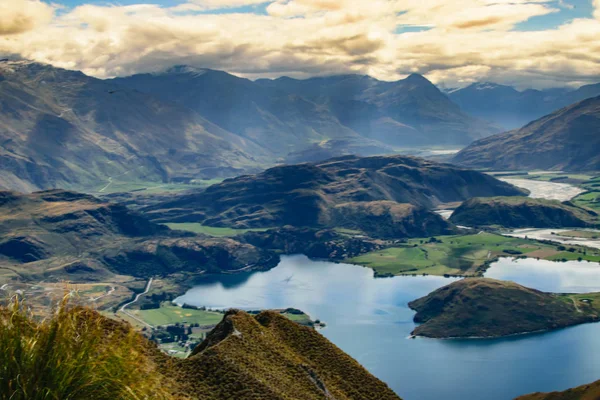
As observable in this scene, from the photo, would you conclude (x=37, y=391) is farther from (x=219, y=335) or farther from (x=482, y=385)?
(x=482, y=385)

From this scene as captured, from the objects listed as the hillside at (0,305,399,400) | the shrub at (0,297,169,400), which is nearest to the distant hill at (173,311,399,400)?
the hillside at (0,305,399,400)

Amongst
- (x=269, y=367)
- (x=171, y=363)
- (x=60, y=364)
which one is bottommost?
(x=269, y=367)

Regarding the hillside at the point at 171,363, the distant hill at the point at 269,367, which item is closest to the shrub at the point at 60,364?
the hillside at the point at 171,363

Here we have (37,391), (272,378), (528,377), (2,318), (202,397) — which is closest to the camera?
(37,391)

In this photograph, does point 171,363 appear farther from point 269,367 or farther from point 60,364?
point 60,364

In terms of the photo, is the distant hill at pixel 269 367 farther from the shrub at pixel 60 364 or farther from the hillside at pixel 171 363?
the shrub at pixel 60 364

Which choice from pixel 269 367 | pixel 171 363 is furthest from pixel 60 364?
pixel 269 367

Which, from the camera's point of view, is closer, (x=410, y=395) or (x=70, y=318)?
(x=70, y=318)

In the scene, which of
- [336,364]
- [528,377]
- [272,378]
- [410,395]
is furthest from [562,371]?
[272,378]

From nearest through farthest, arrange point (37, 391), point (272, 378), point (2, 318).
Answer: point (37, 391) < point (2, 318) < point (272, 378)

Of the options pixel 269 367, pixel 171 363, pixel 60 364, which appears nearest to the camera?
pixel 60 364
